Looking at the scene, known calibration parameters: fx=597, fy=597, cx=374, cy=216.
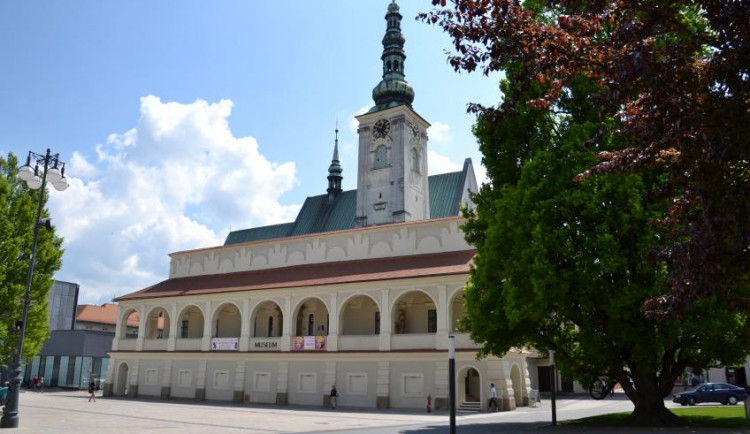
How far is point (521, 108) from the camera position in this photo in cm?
2220

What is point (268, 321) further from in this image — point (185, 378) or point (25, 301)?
point (25, 301)

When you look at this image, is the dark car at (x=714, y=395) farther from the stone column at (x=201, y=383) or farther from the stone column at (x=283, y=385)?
the stone column at (x=201, y=383)

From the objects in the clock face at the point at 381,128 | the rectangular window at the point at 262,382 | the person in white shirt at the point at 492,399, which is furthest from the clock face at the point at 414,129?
the person in white shirt at the point at 492,399

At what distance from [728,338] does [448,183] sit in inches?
1955

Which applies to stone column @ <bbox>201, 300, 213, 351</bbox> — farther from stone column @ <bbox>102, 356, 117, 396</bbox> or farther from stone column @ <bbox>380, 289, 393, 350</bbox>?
stone column @ <bbox>380, 289, 393, 350</bbox>

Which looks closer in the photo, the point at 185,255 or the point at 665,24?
the point at 665,24

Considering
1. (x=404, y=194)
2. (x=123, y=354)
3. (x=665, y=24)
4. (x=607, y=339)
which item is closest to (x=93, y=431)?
(x=607, y=339)

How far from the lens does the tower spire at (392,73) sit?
65250mm

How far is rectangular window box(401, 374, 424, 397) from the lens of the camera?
35.1m

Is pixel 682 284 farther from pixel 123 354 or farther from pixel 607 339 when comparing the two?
pixel 123 354

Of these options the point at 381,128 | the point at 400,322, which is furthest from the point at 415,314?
the point at 381,128

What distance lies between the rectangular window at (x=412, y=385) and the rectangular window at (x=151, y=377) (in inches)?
875

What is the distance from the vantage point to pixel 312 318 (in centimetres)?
4428

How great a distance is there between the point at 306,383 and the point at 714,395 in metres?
25.4
